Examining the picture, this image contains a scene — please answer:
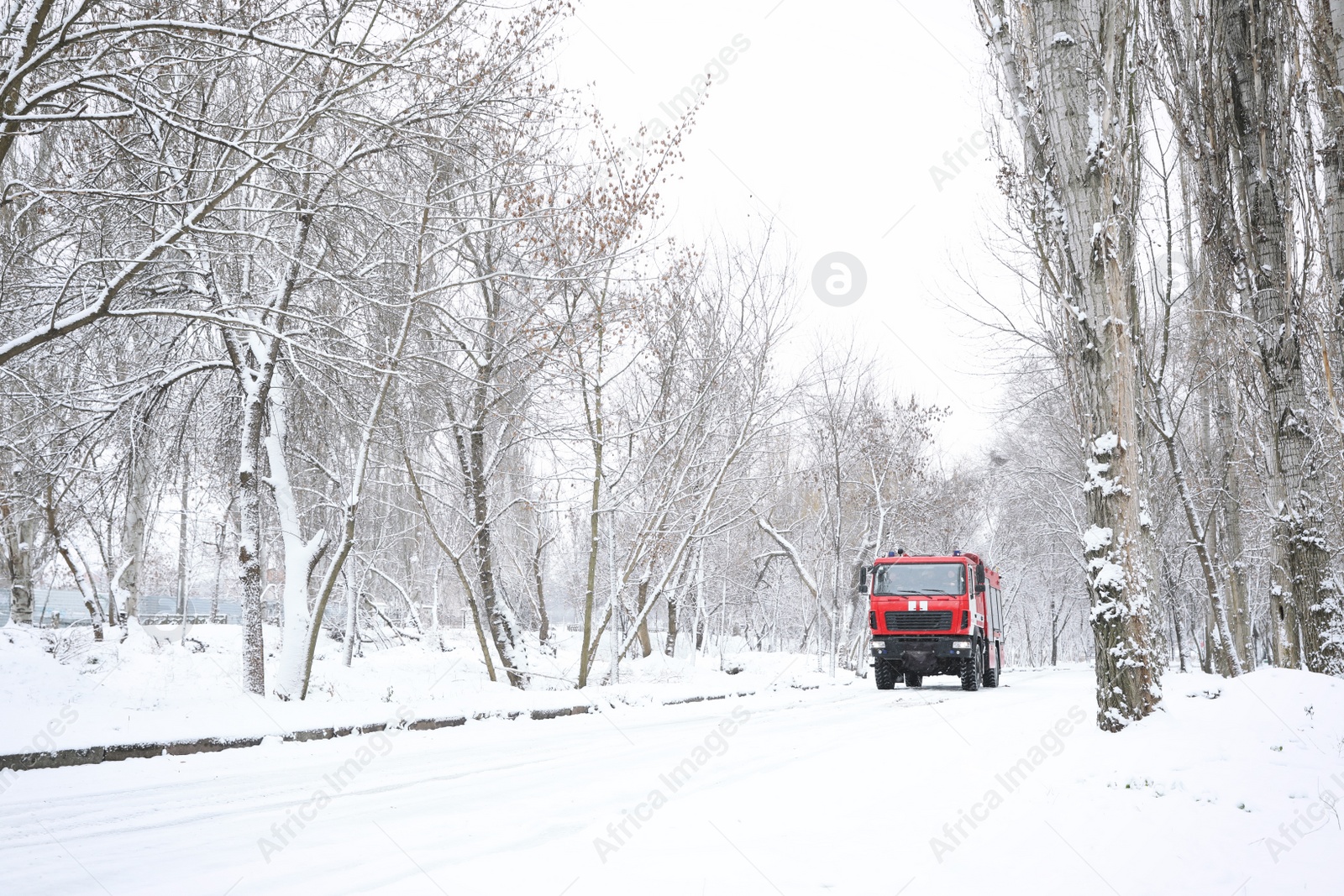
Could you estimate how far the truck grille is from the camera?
19.0 metres

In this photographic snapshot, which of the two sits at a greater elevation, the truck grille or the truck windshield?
the truck windshield

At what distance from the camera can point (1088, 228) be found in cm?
826

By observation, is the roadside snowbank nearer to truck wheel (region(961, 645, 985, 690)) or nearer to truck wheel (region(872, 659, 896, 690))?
truck wheel (region(872, 659, 896, 690))

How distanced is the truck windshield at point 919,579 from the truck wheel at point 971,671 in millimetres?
1463

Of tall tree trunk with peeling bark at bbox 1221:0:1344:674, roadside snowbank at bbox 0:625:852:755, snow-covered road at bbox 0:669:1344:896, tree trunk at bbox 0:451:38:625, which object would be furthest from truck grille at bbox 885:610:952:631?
tree trunk at bbox 0:451:38:625

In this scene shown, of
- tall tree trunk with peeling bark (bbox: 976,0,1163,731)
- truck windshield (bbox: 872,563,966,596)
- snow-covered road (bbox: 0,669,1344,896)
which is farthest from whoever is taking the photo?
truck windshield (bbox: 872,563,966,596)

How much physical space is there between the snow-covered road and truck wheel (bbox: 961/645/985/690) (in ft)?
33.7

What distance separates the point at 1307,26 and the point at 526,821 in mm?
12507

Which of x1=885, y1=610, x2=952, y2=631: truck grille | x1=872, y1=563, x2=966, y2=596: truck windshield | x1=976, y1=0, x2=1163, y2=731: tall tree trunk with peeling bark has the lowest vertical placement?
x1=885, y1=610, x2=952, y2=631: truck grille

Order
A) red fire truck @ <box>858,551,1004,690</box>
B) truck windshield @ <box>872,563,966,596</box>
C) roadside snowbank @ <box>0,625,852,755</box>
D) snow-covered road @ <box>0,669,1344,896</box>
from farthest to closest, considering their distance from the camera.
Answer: truck windshield @ <box>872,563,966,596</box>, red fire truck @ <box>858,551,1004,690</box>, roadside snowbank @ <box>0,625,852,755</box>, snow-covered road @ <box>0,669,1344,896</box>

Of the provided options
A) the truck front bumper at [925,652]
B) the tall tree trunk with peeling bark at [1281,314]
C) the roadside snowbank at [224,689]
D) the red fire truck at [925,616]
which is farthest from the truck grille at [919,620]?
the tall tree trunk with peeling bark at [1281,314]

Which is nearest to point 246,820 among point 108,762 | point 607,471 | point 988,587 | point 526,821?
point 526,821

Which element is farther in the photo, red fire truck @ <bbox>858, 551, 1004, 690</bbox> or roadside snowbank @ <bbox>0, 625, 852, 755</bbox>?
red fire truck @ <bbox>858, 551, 1004, 690</bbox>

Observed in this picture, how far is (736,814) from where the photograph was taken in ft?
18.4
